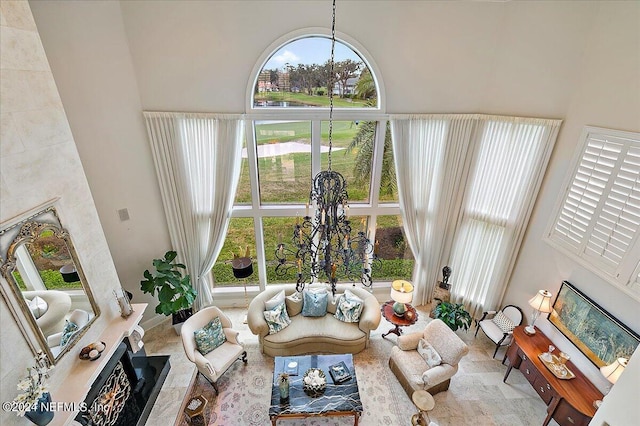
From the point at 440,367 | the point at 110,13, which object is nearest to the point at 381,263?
the point at 440,367

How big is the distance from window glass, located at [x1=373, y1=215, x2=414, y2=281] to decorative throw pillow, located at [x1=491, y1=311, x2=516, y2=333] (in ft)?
5.78

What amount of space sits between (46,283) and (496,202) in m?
6.28

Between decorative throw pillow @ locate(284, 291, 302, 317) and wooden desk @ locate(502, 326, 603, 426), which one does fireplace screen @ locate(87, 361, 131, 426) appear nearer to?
decorative throw pillow @ locate(284, 291, 302, 317)

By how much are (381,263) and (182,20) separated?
18.1 ft

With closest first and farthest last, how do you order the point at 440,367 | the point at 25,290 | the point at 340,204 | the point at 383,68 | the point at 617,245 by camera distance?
the point at 25,290
the point at 340,204
the point at 617,245
the point at 440,367
the point at 383,68

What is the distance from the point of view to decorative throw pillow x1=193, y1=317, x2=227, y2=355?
15.5ft

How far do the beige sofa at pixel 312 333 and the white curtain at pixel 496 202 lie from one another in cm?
206

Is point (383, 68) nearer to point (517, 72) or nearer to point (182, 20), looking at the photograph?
point (517, 72)

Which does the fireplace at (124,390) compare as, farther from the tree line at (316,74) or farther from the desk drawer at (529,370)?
the desk drawer at (529,370)

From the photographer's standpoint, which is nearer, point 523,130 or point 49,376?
point 49,376

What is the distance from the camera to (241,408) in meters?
4.45

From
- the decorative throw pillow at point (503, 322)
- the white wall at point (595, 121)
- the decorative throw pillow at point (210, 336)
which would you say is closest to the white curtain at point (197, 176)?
the decorative throw pillow at point (210, 336)

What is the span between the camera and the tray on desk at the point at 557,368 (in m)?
4.04

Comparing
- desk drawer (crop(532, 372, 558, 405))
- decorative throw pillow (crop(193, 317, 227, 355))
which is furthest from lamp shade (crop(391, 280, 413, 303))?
decorative throw pillow (crop(193, 317, 227, 355))
